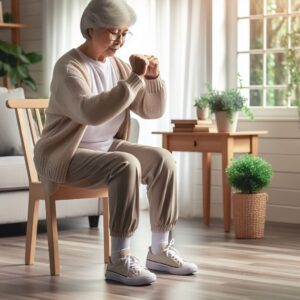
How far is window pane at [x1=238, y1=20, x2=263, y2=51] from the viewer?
577 cm

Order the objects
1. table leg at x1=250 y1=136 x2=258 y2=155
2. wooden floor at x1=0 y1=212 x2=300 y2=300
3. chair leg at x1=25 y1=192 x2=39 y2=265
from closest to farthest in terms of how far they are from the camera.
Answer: wooden floor at x1=0 y1=212 x2=300 y2=300 → chair leg at x1=25 y1=192 x2=39 y2=265 → table leg at x1=250 y1=136 x2=258 y2=155

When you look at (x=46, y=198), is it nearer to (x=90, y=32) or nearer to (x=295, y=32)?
(x=90, y=32)

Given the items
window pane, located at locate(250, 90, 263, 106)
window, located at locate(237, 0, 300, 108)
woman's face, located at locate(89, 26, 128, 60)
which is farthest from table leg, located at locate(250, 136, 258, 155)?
woman's face, located at locate(89, 26, 128, 60)

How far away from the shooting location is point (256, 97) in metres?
5.79

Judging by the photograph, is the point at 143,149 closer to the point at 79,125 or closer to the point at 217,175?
the point at 79,125

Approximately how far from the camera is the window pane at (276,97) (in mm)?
5633

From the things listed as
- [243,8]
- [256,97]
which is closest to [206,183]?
[256,97]

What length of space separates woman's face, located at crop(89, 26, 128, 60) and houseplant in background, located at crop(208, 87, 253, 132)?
165 cm

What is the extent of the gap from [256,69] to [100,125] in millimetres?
2413

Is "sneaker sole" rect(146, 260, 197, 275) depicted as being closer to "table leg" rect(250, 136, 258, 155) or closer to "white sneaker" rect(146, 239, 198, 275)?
"white sneaker" rect(146, 239, 198, 275)

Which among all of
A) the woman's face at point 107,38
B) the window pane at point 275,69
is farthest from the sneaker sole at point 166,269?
the window pane at point 275,69

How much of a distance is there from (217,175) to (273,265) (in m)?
2.00

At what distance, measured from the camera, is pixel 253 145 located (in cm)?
523

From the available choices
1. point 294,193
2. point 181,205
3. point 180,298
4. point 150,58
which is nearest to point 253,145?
point 294,193
